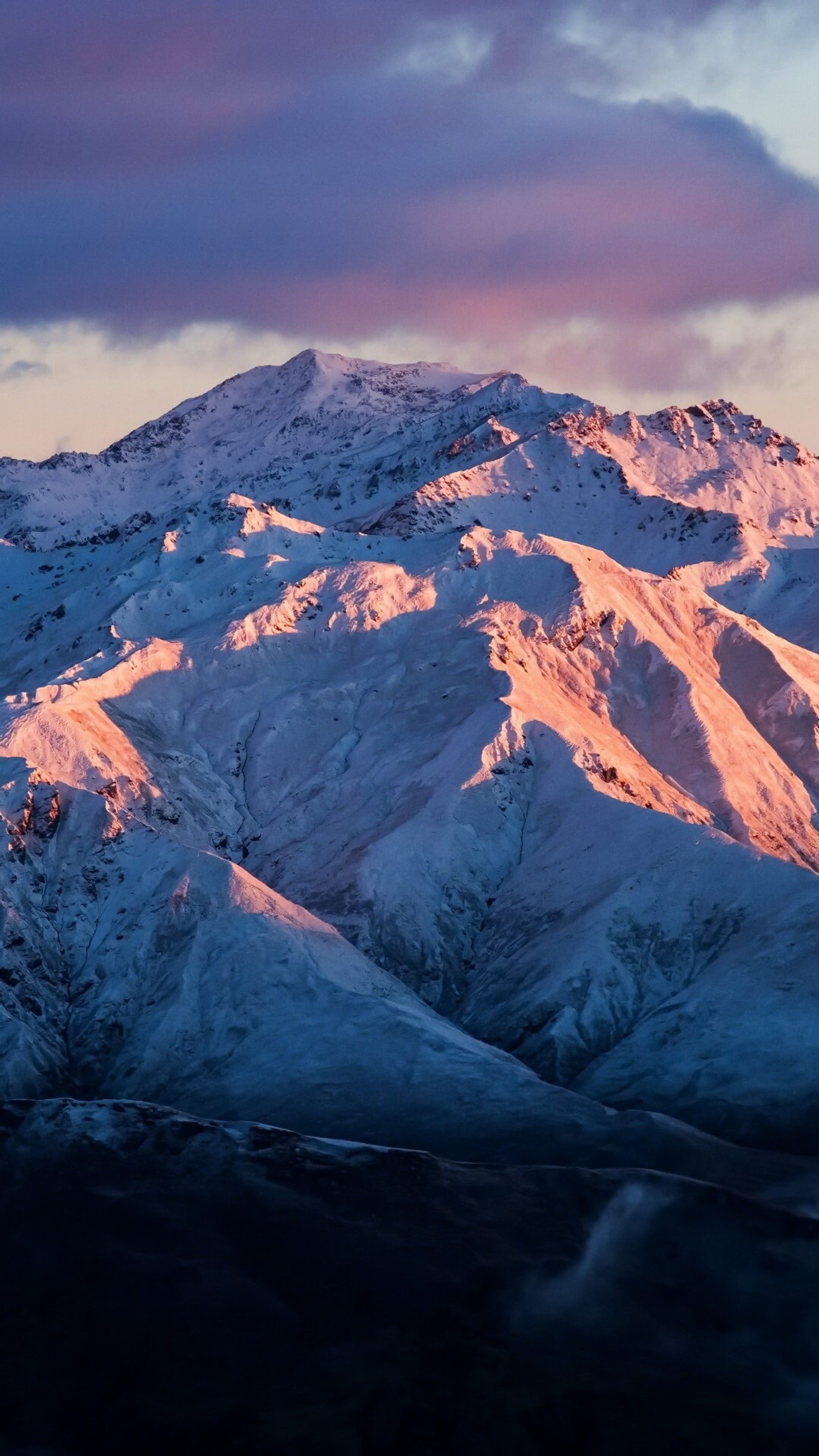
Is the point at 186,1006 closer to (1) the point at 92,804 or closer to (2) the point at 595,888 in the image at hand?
(1) the point at 92,804

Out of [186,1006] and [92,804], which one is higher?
[92,804]

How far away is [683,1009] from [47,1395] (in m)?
80.5

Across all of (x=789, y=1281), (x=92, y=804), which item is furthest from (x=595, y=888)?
(x=789, y=1281)

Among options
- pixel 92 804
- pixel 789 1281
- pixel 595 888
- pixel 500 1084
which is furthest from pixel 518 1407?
pixel 92 804

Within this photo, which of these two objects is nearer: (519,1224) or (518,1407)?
(518,1407)

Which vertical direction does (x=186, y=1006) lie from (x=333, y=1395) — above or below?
above

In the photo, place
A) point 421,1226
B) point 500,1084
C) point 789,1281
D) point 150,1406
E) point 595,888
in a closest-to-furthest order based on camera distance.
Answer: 1. point 150,1406
2. point 789,1281
3. point 421,1226
4. point 500,1084
5. point 595,888

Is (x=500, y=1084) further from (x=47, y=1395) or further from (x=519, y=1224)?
(x=47, y=1395)

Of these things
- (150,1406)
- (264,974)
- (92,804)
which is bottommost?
(150,1406)

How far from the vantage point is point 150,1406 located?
346 feet

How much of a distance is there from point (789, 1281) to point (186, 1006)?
6650cm

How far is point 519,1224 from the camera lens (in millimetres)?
134500

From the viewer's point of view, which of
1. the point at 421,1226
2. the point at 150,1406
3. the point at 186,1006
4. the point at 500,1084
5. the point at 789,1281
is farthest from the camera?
the point at 186,1006

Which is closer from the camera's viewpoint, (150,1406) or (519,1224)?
(150,1406)
